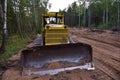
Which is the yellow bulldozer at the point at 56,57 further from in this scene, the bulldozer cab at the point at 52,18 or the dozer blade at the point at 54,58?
the bulldozer cab at the point at 52,18

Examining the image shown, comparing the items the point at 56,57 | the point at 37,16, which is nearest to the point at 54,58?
the point at 56,57

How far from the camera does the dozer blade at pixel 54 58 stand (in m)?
8.17

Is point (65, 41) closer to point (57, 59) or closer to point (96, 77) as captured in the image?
point (57, 59)

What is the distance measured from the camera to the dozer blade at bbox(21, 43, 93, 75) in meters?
8.17

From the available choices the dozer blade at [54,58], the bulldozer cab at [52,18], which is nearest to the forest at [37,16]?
the bulldozer cab at [52,18]

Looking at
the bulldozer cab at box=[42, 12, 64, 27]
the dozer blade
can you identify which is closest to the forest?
the bulldozer cab at box=[42, 12, 64, 27]

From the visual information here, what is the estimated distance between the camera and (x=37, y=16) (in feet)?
147

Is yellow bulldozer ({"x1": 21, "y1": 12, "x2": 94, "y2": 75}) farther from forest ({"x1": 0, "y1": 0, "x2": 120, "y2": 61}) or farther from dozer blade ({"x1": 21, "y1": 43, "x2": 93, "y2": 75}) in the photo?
forest ({"x1": 0, "y1": 0, "x2": 120, "y2": 61})

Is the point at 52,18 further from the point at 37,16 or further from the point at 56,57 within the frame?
the point at 37,16

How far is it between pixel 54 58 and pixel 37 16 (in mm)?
36716

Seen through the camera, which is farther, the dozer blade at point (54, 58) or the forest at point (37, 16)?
the forest at point (37, 16)

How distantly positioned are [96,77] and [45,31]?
3.81 metres

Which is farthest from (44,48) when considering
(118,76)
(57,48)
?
(118,76)

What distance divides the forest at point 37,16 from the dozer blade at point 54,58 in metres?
3.68
